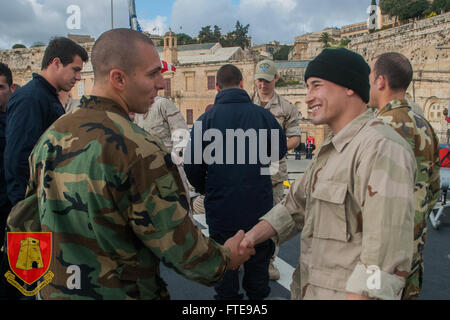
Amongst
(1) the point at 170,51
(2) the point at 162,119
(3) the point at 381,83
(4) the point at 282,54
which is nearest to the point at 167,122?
(2) the point at 162,119

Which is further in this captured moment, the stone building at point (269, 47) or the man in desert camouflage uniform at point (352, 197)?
the stone building at point (269, 47)

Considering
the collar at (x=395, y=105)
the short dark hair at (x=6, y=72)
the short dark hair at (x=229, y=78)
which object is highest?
the short dark hair at (x=6, y=72)

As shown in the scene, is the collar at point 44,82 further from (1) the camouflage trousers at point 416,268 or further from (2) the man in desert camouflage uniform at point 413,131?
(1) the camouflage trousers at point 416,268

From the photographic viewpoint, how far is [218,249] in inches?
76.7

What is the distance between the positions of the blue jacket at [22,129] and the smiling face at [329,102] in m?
2.06

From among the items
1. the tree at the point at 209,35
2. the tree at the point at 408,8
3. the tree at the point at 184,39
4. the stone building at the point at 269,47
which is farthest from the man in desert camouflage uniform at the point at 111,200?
the stone building at the point at 269,47

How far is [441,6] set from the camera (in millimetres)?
46125

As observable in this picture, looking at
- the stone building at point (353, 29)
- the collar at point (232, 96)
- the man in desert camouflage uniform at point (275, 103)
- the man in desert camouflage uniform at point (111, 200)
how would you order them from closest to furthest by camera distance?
the man in desert camouflage uniform at point (111, 200)
the collar at point (232, 96)
the man in desert camouflage uniform at point (275, 103)
the stone building at point (353, 29)

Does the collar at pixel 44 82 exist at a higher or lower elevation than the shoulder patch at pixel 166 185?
higher

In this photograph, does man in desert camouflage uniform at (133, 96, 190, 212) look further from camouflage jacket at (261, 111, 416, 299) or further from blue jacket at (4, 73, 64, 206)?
camouflage jacket at (261, 111, 416, 299)

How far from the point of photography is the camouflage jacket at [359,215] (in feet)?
4.96

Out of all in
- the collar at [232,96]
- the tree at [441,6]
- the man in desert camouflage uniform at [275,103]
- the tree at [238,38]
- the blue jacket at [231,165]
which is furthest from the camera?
the tree at [238,38]

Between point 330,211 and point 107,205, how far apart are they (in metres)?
1.03
